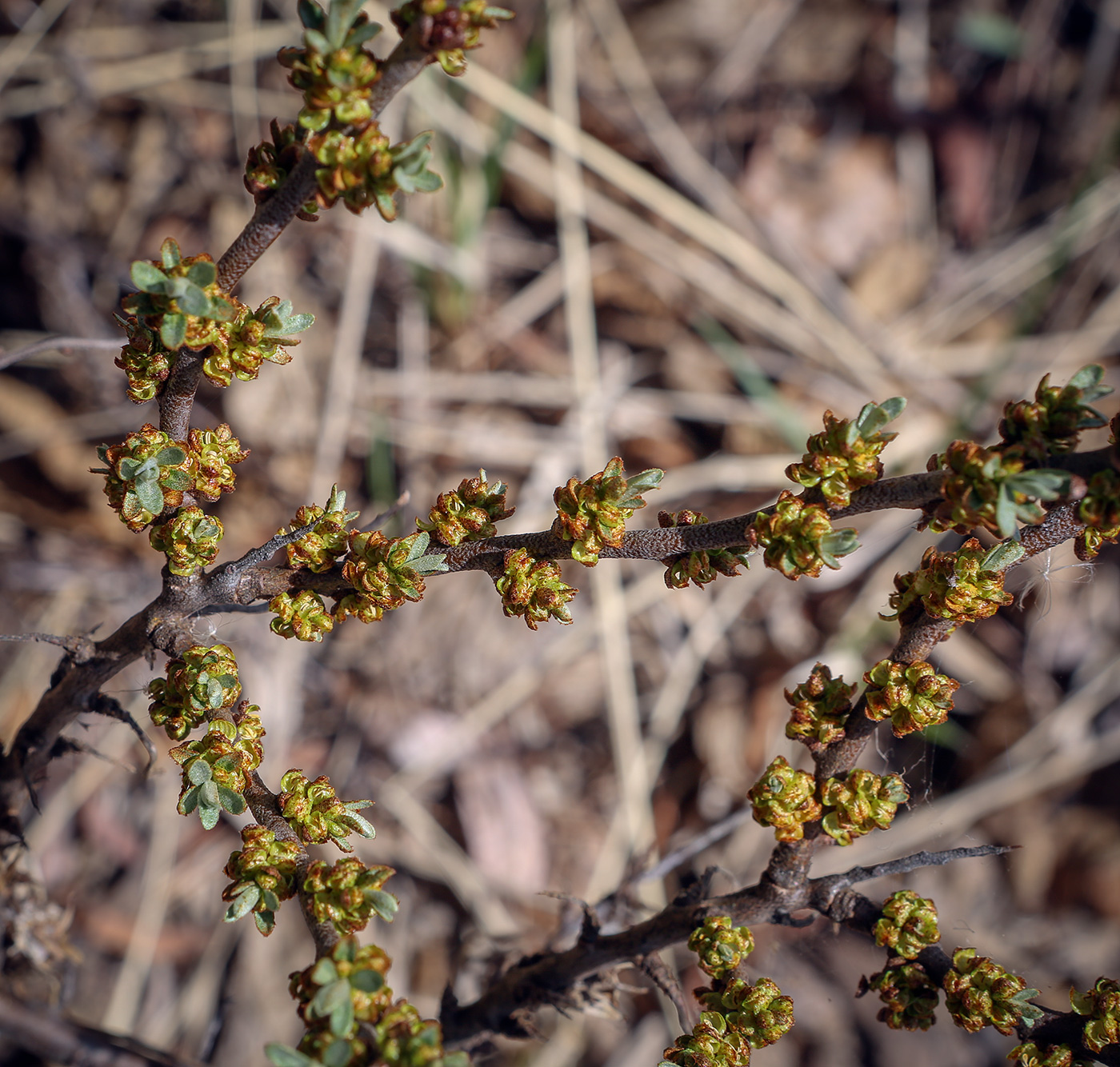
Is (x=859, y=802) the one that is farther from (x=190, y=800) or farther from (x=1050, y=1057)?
(x=190, y=800)

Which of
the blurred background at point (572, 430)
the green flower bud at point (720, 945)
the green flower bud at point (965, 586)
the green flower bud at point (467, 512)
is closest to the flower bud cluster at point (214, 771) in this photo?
the green flower bud at point (467, 512)

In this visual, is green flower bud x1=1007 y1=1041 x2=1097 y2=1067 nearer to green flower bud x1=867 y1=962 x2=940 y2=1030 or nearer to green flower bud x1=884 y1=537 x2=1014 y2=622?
green flower bud x1=867 y1=962 x2=940 y2=1030

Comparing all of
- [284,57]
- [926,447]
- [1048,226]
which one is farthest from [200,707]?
[1048,226]

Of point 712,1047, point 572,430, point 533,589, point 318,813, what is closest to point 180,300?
point 533,589

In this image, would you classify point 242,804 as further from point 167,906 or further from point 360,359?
point 360,359

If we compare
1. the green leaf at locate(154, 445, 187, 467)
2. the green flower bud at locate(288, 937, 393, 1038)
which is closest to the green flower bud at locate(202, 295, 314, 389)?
the green leaf at locate(154, 445, 187, 467)

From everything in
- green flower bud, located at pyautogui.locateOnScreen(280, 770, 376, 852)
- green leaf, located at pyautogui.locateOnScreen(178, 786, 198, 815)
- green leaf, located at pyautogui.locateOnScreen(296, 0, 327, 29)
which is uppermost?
green leaf, located at pyautogui.locateOnScreen(296, 0, 327, 29)

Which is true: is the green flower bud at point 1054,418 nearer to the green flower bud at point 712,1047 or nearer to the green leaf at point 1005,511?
the green leaf at point 1005,511
